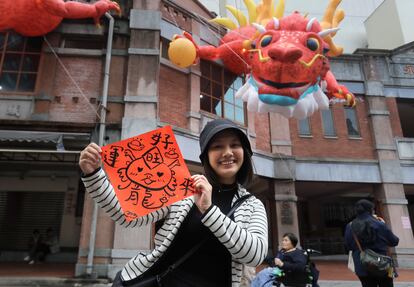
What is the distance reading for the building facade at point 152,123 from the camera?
8769 millimetres

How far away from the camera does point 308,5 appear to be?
1950 centimetres

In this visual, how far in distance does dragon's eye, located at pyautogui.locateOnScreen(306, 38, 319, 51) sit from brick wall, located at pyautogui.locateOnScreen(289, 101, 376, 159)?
5.47m

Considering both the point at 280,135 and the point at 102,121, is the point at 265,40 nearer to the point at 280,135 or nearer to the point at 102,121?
the point at 102,121

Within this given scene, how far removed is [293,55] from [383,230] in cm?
406

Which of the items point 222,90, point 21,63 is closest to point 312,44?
point 222,90

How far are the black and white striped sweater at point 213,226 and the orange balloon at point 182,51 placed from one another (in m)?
7.11

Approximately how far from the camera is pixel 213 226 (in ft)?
4.85

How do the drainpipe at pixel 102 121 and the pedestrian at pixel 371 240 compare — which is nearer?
the pedestrian at pixel 371 240

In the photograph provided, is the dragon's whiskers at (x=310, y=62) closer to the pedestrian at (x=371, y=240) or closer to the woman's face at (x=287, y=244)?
the pedestrian at (x=371, y=240)

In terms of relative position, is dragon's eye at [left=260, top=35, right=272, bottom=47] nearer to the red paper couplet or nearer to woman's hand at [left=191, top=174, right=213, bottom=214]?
the red paper couplet

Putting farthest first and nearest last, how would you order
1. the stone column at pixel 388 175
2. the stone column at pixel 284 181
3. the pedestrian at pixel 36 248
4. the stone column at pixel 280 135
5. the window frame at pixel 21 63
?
the stone column at pixel 280 135 → the stone column at pixel 388 175 → the pedestrian at pixel 36 248 → the stone column at pixel 284 181 → the window frame at pixel 21 63

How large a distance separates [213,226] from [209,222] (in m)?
0.03

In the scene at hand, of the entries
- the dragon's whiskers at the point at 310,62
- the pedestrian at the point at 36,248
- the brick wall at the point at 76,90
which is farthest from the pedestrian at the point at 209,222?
the pedestrian at the point at 36,248

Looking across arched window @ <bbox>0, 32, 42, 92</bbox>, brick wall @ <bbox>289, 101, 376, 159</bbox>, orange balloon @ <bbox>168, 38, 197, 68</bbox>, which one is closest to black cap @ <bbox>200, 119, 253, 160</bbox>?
orange balloon @ <bbox>168, 38, 197, 68</bbox>
